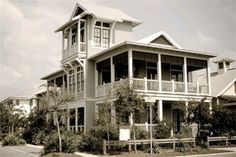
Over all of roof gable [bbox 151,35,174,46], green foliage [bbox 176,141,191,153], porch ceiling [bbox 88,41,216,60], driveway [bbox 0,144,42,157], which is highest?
roof gable [bbox 151,35,174,46]

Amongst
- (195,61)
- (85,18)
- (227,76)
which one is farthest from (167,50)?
(227,76)

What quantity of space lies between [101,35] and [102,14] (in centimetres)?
197

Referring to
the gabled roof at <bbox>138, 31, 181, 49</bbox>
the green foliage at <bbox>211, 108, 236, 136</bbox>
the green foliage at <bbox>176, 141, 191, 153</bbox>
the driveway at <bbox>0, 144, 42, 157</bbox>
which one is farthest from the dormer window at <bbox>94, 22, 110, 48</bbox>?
the green foliage at <bbox>176, 141, 191, 153</bbox>

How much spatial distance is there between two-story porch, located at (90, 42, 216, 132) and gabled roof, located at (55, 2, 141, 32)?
13.2ft

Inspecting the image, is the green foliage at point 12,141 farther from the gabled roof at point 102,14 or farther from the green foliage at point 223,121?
the green foliage at point 223,121

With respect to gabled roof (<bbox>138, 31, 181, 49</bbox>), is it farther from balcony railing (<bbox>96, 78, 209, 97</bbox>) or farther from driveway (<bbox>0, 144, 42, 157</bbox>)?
driveway (<bbox>0, 144, 42, 157</bbox>)

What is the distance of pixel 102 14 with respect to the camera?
3356cm

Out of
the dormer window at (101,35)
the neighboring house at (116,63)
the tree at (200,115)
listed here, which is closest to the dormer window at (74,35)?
the neighboring house at (116,63)

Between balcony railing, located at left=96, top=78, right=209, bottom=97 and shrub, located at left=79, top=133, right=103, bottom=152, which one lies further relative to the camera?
balcony railing, located at left=96, top=78, right=209, bottom=97

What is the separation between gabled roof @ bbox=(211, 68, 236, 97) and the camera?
37.8m

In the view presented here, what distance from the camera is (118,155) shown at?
73.2 ft

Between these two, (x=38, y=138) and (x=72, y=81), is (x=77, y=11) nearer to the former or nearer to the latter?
(x=72, y=81)

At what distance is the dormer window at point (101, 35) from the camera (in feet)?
110

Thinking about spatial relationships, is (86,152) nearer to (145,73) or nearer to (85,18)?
(145,73)
